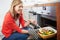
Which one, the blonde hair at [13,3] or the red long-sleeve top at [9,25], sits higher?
the blonde hair at [13,3]

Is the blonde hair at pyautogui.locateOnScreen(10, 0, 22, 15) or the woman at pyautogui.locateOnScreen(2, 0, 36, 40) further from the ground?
the blonde hair at pyautogui.locateOnScreen(10, 0, 22, 15)

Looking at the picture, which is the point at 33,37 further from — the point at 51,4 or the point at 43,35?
the point at 51,4

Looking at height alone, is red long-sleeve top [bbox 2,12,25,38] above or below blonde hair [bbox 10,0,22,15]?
below

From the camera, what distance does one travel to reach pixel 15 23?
1.16 metres

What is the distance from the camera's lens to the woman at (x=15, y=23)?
114cm

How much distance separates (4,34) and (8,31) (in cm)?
10

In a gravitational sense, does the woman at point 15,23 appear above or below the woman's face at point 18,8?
below

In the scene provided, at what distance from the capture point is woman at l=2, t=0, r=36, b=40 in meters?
1.14

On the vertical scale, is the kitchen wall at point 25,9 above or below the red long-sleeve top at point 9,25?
above

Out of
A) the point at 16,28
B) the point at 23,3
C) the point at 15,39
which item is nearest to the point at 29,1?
the point at 23,3

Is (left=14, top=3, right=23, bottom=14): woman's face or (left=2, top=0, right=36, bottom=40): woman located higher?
(left=14, top=3, right=23, bottom=14): woman's face

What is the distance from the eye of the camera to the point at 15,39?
1185 millimetres

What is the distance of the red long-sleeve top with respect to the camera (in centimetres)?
115

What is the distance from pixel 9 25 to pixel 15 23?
0.06m
